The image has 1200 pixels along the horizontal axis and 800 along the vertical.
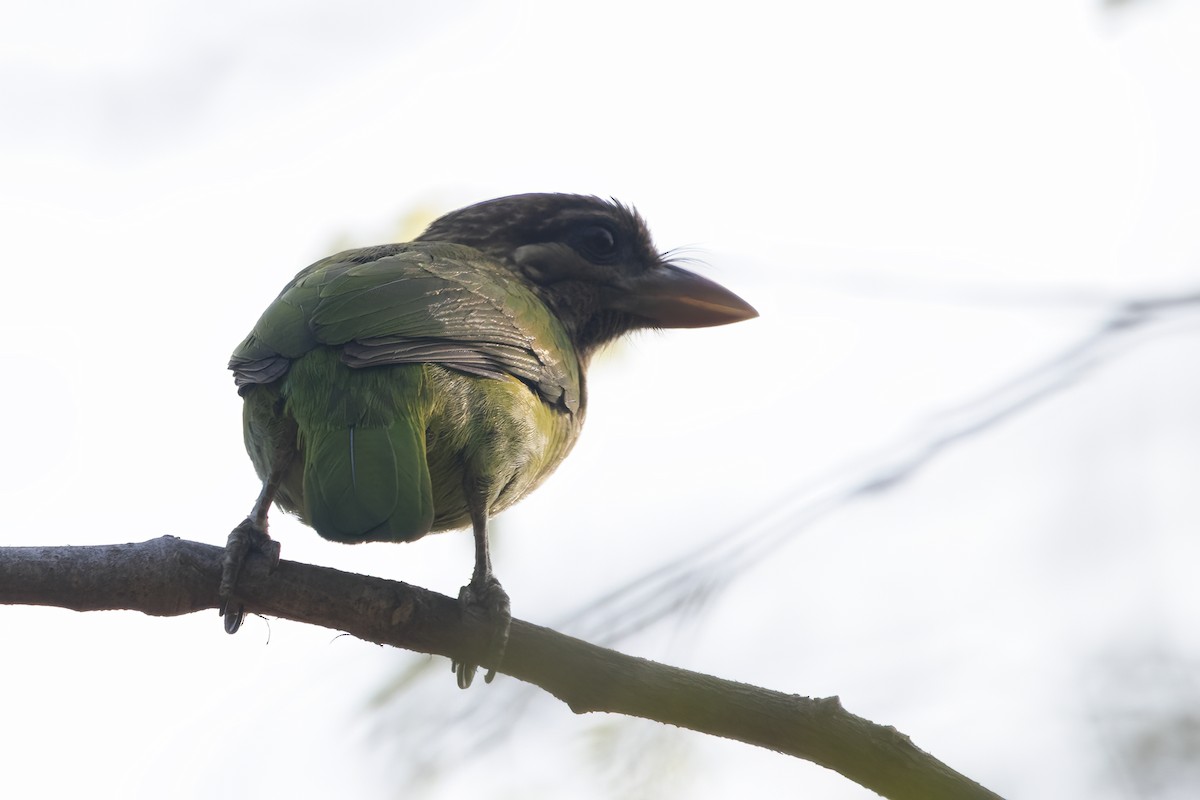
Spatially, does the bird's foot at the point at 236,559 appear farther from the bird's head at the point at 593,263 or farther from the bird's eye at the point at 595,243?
the bird's eye at the point at 595,243

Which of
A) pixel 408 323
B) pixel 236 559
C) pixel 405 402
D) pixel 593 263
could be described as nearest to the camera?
pixel 236 559

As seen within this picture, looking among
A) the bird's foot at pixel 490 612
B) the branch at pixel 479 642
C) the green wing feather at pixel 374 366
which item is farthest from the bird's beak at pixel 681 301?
the branch at pixel 479 642

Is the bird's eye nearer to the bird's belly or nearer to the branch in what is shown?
the bird's belly

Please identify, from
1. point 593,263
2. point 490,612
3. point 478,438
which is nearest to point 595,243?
point 593,263

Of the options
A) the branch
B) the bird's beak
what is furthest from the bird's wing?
the bird's beak

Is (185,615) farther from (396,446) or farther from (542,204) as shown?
(542,204)

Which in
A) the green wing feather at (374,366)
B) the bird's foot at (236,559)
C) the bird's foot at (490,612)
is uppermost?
the green wing feather at (374,366)

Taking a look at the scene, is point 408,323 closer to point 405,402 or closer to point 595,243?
point 405,402
